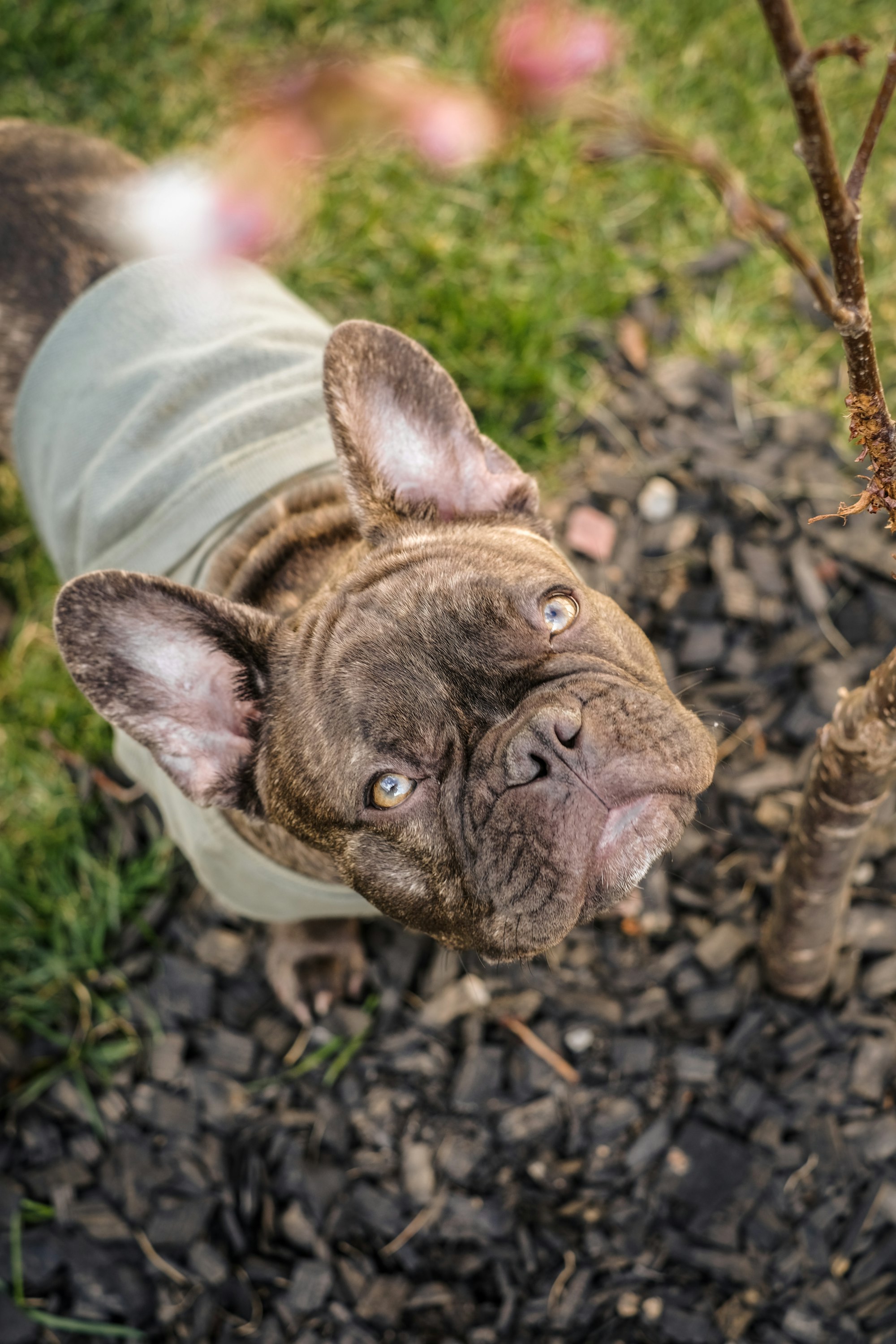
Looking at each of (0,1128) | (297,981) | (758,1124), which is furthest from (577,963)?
(0,1128)

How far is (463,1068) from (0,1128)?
1.71 m

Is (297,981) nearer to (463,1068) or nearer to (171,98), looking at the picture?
(463,1068)

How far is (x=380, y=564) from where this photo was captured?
276 centimetres

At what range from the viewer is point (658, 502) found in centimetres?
423

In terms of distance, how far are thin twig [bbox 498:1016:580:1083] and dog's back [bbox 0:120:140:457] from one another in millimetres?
2946

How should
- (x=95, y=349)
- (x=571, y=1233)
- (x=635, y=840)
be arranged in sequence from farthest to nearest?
(x=95, y=349), (x=571, y=1233), (x=635, y=840)

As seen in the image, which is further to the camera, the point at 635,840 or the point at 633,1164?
the point at 633,1164

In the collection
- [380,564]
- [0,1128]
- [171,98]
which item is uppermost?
[171,98]

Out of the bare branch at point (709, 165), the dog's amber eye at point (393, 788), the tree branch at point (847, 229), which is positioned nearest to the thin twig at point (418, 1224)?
A: the dog's amber eye at point (393, 788)

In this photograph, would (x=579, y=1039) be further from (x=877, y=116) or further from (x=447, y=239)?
(x=447, y=239)

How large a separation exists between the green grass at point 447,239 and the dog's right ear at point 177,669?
1300mm

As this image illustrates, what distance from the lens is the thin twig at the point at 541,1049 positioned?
3510 mm

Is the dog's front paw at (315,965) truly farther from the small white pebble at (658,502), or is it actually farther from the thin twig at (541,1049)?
the small white pebble at (658,502)

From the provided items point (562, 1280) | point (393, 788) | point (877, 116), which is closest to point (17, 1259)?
point (562, 1280)
